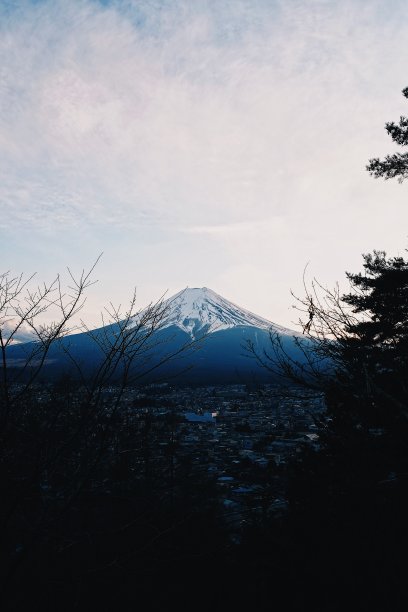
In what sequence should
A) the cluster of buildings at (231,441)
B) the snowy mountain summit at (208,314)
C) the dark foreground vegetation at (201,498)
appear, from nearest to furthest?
the dark foreground vegetation at (201,498)
the cluster of buildings at (231,441)
the snowy mountain summit at (208,314)

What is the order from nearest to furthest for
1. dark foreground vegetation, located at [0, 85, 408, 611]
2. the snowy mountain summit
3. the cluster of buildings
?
dark foreground vegetation, located at [0, 85, 408, 611] → the cluster of buildings → the snowy mountain summit

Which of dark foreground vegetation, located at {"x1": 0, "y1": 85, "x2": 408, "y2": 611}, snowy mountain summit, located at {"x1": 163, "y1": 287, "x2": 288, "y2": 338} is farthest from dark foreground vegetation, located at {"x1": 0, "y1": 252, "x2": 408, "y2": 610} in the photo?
snowy mountain summit, located at {"x1": 163, "y1": 287, "x2": 288, "y2": 338}

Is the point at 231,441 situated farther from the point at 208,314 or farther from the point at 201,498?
the point at 208,314

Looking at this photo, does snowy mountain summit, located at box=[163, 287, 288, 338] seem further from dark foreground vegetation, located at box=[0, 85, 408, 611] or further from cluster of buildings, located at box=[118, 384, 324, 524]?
dark foreground vegetation, located at box=[0, 85, 408, 611]

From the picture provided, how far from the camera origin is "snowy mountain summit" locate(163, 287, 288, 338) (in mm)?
161500

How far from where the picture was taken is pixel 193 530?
11055mm

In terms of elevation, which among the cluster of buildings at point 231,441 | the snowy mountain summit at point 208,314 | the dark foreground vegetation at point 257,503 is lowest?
the cluster of buildings at point 231,441

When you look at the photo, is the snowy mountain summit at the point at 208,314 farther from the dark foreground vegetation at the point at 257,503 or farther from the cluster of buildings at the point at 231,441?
the dark foreground vegetation at the point at 257,503

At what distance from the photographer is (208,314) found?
17512 centimetres

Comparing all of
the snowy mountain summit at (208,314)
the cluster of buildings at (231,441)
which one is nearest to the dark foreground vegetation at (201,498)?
the cluster of buildings at (231,441)

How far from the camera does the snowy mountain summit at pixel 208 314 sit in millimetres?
161500

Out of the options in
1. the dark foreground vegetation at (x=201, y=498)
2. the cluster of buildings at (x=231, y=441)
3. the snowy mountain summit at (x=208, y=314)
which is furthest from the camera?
the snowy mountain summit at (x=208, y=314)

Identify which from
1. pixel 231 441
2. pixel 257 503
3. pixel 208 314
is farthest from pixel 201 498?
pixel 208 314

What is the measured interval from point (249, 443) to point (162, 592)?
1851cm
